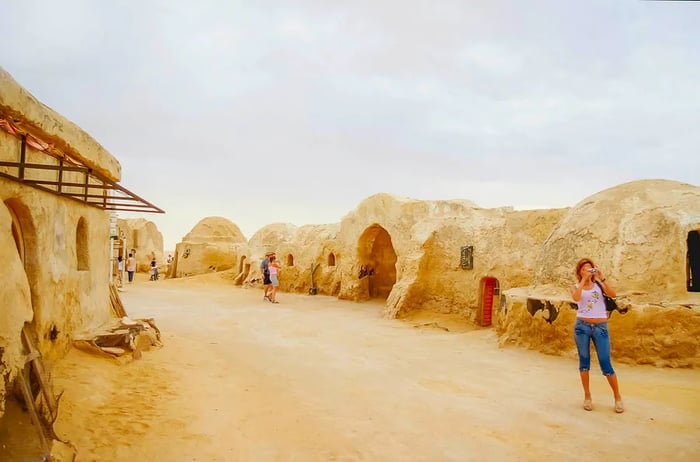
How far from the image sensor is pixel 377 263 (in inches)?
784

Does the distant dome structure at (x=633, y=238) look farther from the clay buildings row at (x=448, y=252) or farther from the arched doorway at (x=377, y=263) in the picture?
the arched doorway at (x=377, y=263)

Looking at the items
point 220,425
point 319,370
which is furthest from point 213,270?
point 220,425

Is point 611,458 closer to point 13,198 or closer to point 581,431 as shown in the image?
point 581,431

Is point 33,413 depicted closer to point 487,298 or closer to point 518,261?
point 518,261

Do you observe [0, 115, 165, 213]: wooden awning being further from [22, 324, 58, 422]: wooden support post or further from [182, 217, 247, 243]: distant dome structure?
[182, 217, 247, 243]: distant dome structure

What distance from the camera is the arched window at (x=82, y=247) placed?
743cm

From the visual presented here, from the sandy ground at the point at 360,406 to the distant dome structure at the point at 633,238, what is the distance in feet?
5.21

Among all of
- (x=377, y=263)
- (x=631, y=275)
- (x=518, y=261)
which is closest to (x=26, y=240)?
(x=631, y=275)

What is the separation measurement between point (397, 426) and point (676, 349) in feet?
17.2

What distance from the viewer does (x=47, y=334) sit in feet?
18.7

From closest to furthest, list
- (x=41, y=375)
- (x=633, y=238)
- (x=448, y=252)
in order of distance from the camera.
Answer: (x=41, y=375)
(x=633, y=238)
(x=448, y=252)

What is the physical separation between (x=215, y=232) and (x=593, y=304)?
29.6m

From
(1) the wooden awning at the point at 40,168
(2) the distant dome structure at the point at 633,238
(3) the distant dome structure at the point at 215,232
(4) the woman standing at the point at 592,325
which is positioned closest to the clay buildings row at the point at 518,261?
(2) the distant dome structure at the point at 633,238

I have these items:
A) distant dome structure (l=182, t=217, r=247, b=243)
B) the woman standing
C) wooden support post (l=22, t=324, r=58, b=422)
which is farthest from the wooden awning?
distant dome structure (l=182, t=217, r=247, b=243)
